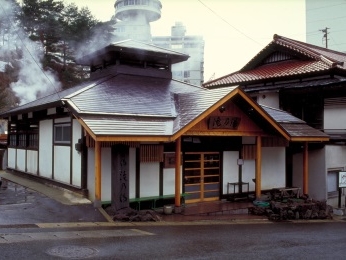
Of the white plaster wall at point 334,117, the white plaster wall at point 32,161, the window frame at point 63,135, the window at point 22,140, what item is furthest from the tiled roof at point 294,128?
the window at point 22,140

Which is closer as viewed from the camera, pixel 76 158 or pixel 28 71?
pixel 76 158

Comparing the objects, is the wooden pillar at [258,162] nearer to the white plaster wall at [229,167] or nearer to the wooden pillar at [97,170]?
the white plaster wall at [229,167]

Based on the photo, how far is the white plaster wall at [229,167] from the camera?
53.2 feet

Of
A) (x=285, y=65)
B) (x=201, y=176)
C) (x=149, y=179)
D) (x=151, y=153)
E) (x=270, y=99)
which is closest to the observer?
(x=151, y=153)

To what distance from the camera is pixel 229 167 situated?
16.4 meters

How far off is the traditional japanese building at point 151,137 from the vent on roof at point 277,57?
6317mm

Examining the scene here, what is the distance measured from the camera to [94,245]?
834 centimetres

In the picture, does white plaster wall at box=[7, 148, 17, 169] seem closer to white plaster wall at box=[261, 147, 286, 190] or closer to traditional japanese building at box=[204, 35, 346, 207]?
white plaster wall at box=[261, 147, 286, 190]

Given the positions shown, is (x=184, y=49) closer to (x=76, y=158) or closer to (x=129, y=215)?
(x=76, y=158)

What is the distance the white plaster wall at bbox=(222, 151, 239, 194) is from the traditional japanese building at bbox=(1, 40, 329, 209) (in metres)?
0.04

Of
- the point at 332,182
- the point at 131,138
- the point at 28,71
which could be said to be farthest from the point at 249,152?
the point at 28,71

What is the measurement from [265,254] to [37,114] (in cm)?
1302

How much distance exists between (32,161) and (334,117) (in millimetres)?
15003

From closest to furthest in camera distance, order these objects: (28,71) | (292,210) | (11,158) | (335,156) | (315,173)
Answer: (292,210)
(315,173)
(335,156)
(11,158)
(28,71)
